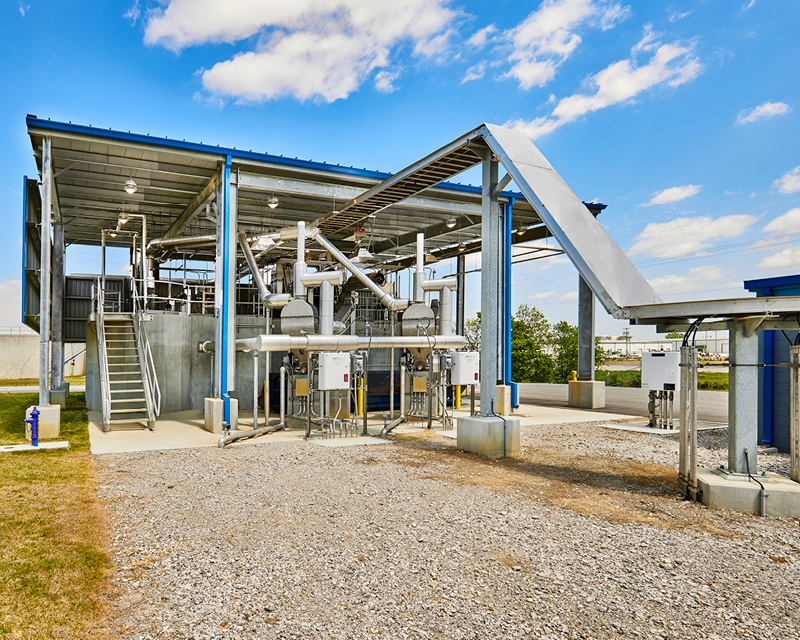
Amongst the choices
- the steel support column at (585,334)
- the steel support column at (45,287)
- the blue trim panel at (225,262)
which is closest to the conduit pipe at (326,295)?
the blue trim panel at (225,262)

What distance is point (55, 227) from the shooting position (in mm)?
18938

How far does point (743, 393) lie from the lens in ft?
22.8

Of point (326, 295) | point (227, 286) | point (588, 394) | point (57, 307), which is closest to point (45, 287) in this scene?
point (227, 286)

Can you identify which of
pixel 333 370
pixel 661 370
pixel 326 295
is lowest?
pixel 661 370

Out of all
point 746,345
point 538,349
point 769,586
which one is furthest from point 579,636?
point 538,349

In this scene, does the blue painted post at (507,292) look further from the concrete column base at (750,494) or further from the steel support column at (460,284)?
the concrete column base at (750,494)

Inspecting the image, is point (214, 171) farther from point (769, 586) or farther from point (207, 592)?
point (769, 586)

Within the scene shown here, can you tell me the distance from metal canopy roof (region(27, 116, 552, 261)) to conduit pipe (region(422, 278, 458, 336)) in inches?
95.9

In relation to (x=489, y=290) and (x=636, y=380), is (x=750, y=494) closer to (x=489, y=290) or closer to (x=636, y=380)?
(x=489, y=290)

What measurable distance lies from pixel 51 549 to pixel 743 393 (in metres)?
7.95

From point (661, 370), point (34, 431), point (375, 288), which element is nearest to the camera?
point (34, 431)

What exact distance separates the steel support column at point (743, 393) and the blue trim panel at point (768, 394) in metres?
5.43

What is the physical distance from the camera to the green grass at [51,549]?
4043 mm

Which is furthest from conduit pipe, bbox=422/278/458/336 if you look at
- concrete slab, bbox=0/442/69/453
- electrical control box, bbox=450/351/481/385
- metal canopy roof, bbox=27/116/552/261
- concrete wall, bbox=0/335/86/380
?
concrete wall, bbox=0/335/86/380
